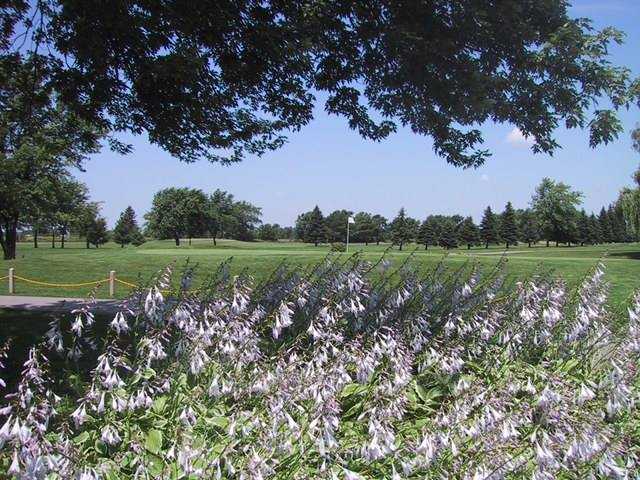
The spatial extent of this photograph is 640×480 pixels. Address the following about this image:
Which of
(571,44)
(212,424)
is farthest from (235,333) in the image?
(571,44)

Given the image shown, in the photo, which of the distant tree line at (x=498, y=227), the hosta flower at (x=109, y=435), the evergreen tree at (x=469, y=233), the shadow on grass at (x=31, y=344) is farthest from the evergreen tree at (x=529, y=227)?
the hosta flower at (x=109, y=435)

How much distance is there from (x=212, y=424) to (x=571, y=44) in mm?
5522

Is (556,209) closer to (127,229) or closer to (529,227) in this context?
(529,227)

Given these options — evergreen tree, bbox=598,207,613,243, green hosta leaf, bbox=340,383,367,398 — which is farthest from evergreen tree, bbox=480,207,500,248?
green hosta leaf, bbox=340,383,367,398

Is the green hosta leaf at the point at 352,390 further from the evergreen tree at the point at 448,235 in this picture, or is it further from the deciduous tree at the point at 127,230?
the deciduous tree at the point at 127,230

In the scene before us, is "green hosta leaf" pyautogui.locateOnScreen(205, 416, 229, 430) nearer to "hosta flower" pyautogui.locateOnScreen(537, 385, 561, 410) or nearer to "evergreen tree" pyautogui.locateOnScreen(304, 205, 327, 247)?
"hosta flower" pyautogui.locateOnScreen(537, 385, 561, 410)

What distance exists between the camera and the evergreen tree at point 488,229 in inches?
3423

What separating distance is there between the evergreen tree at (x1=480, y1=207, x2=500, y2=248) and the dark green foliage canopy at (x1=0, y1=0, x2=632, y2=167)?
271ft

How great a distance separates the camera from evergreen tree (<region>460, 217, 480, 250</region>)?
275 ft

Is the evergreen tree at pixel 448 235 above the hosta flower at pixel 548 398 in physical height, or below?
above

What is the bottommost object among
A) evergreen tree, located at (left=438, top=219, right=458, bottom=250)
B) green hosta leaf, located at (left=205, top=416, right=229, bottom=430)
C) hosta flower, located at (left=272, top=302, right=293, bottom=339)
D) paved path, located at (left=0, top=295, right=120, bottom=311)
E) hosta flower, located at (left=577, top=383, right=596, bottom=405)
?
paved path, located at (left=0, top=295, right=120, bottom=311)

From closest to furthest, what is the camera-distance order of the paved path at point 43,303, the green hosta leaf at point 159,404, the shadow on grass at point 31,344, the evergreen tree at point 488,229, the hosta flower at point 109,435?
the hosta flower at point 109,435 → the green hosta leaf at point 159,404 → the shadow on grass at point 31,344 → the paved path at point 43,303 → the evergreen tree at point 488,229

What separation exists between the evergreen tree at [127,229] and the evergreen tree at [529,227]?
71.4 metres

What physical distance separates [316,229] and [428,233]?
68.9 feet
